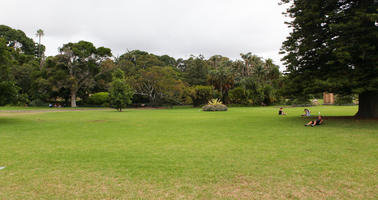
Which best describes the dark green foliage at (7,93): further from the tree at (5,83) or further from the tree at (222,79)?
the tree at (222,79)

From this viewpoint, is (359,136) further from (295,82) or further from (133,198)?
(133,198)

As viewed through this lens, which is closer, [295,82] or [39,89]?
[295,82]

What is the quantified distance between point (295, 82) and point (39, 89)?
4846 centimetres

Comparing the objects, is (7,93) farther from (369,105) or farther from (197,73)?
(197,73)

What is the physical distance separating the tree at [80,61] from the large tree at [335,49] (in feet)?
128

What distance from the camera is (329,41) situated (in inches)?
584

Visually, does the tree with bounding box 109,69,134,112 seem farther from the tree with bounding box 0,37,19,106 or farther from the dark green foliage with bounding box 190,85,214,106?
the dark green foliage with bounding box 190,85,214,106

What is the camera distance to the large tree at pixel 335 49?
13.3 m

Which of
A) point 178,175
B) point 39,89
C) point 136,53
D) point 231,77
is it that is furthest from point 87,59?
point 178,175

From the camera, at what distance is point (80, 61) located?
4750 centimetres

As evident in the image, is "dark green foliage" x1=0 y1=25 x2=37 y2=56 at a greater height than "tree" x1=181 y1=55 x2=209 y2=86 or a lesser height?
greater

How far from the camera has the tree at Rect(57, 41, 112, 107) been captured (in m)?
45.1

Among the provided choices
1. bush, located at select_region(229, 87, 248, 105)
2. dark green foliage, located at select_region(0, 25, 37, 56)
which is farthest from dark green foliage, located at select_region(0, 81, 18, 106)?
dark green foliage, located at select_region(0, 25, 37, 56)

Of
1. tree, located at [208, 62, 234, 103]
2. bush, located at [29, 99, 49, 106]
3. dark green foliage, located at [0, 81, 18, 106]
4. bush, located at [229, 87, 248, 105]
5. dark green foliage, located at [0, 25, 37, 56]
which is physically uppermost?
dark green foliage, located at [0, 25, 37, 56]
